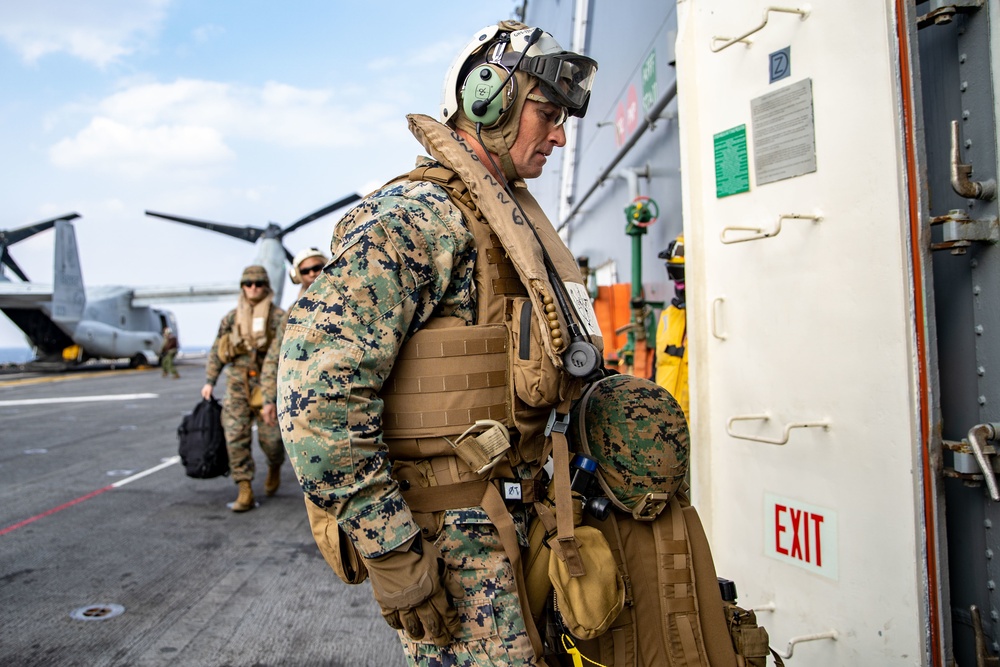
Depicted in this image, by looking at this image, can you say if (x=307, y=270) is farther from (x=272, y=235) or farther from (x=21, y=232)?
(x=21, y=232)

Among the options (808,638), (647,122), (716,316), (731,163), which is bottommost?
(808,638)

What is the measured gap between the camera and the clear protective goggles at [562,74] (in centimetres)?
170

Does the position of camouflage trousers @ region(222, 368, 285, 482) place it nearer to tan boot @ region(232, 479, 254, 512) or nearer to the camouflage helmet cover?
tan boot @ region(232, 479, 254, 512)

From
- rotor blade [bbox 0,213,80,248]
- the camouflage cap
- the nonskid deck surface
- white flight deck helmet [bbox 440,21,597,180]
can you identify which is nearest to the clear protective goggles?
white flight deck helmet [bbox 440,21,597,180]

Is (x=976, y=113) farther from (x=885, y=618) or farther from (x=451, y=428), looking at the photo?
(x=451, y=428)

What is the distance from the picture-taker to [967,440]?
70.8 inches

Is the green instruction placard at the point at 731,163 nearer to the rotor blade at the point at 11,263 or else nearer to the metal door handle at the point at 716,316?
the metal door handle at the point at 716,316

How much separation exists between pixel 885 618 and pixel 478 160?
1.68 metres

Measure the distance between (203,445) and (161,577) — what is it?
1630 millimetres

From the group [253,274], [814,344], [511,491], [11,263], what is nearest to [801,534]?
[814,344]

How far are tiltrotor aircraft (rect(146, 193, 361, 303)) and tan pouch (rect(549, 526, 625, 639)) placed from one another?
1707cm

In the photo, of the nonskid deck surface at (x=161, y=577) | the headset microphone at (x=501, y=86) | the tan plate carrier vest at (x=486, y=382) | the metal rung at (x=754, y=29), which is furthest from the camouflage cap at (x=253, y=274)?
the tan plate carrier vest at (x=486, y=382)

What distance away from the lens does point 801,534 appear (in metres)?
2.22

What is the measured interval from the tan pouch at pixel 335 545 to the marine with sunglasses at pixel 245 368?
431 cm
